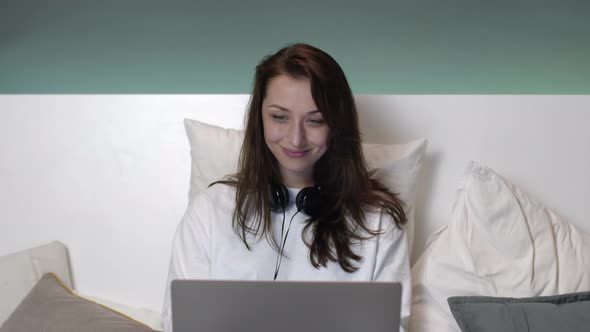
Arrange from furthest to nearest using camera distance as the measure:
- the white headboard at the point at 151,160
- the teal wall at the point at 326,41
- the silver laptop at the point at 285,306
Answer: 1. the teal wall at the point at 326,41
2. the white headboard at the point at 151,160
3. the silver laptop at the point at 285,306

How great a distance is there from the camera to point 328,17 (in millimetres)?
2105

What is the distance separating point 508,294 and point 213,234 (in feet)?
2.60

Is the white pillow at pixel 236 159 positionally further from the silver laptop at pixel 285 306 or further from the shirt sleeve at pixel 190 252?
the silver laptop at pixel 285 306

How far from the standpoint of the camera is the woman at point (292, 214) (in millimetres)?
1370

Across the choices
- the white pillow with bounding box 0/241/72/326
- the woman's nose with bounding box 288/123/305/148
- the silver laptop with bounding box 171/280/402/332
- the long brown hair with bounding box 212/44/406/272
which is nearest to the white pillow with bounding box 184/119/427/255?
the long brown hair with bounding box 212/44/406/272

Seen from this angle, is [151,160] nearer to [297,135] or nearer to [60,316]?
[60,316]

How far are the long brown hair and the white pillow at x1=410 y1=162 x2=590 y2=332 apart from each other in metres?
0.20

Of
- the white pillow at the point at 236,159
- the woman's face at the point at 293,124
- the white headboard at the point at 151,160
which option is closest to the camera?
the woman's face at the point at 293,124

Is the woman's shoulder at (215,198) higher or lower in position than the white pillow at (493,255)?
higher

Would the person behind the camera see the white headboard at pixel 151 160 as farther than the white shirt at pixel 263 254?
Yes

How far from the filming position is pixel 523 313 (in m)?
1.39

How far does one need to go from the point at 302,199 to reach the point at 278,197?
64 mm

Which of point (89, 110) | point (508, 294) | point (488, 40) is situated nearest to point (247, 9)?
point (89, 110)

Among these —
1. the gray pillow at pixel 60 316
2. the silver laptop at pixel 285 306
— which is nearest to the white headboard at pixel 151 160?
the gray pillow at pixel 60 316
